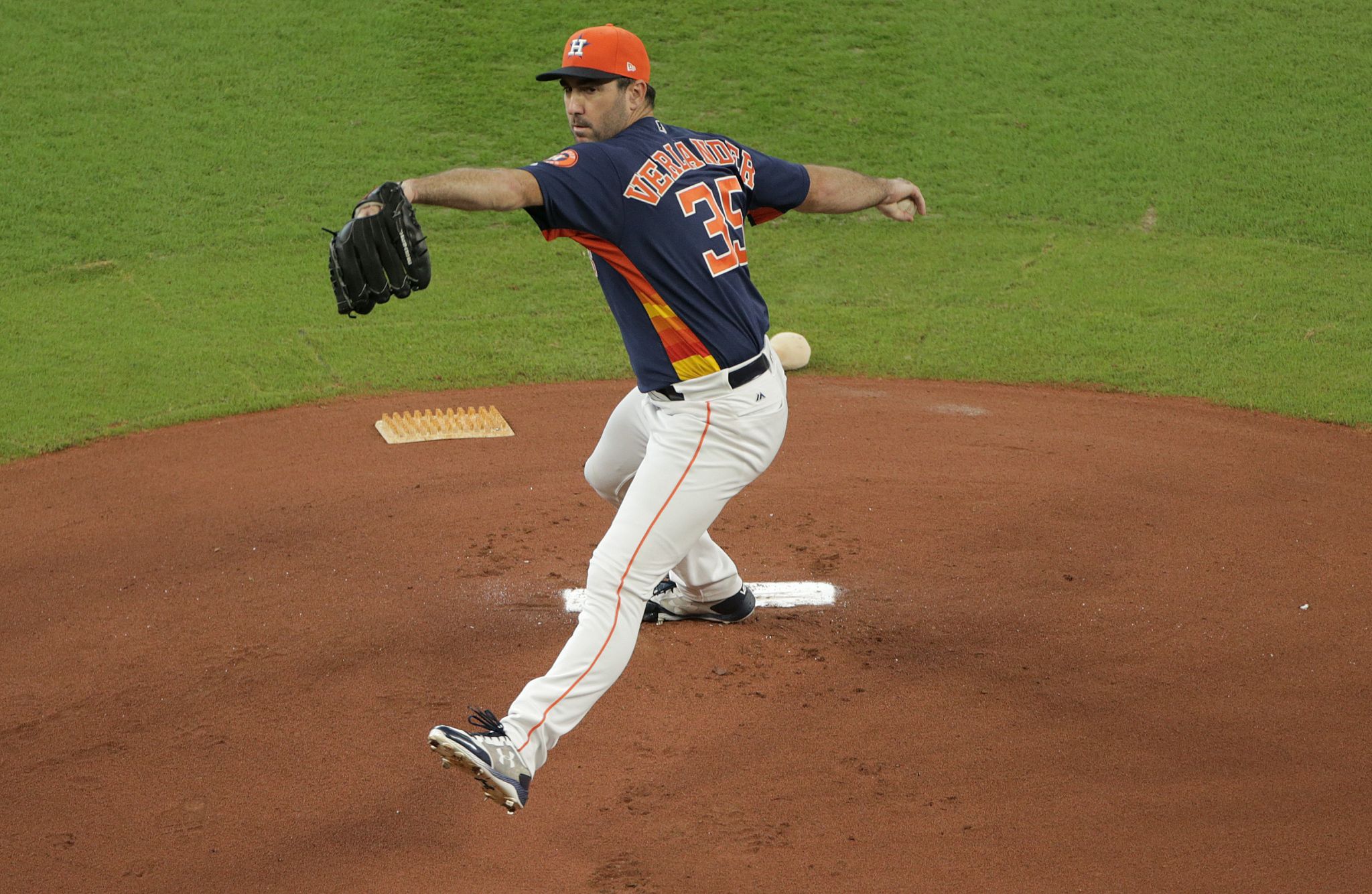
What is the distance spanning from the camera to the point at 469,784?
4.30 metres

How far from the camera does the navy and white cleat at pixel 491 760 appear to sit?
12.2ft

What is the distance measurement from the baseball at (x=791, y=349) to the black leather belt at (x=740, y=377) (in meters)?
4.19

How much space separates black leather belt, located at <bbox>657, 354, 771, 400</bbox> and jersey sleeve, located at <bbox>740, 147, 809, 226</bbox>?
0.58m

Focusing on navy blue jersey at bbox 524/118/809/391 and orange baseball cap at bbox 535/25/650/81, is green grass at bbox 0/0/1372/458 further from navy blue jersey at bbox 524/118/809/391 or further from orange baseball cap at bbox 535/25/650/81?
orange baseball cap at bbox 535/25/650/81

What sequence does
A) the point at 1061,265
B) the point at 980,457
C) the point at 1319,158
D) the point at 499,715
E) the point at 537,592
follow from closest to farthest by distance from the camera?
the point at 499,715 → the point at 537,592 → the point at 980,457 → the point at 1061,265 → the point at 1319,158

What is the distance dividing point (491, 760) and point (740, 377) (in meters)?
1.51

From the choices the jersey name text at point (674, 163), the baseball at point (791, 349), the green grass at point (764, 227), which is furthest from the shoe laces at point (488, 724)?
the baseball at point (791, 349)

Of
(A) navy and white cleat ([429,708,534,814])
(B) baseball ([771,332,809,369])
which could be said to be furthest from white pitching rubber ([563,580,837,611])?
(B) baseball ([771,332,809,369])

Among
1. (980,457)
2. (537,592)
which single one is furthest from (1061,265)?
(537,592)

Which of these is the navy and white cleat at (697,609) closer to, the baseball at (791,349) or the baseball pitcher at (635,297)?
the baseball pitcher at (635,297)

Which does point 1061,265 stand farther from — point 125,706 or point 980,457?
point 125,706

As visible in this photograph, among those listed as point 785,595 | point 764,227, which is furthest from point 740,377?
point 764,227

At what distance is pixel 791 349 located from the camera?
8.61m

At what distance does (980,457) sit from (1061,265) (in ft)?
13.6
